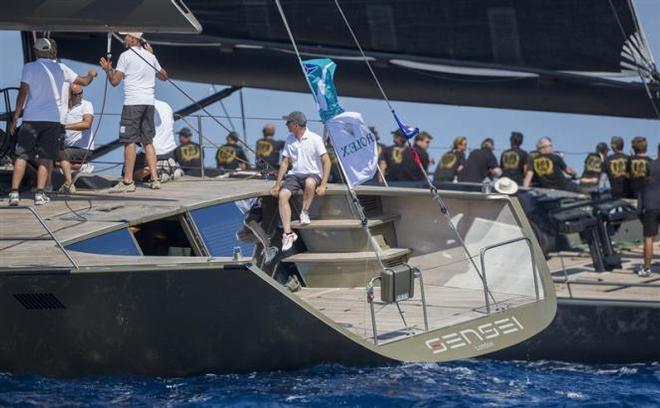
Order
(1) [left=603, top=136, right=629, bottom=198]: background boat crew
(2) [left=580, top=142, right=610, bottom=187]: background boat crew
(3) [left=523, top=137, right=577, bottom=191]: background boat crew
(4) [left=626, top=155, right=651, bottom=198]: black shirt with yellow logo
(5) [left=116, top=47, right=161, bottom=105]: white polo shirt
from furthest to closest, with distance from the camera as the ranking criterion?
1. (2) [left=580, top=142, right=610, bottom=187]: background boat crew
2. (3) [left=523, top=137, right=577, bottom=191]: background boat crew
3. (1) [left=603, top=136, right=629, bottom=198]: background boat crew
4. (4) [left=626, top=155, right=651, bottom=198]: black shirt with yellow logo
5. (5) [left=116, top=47, right=161, bottom=105]: white polo shirt

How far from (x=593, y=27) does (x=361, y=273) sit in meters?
3.96

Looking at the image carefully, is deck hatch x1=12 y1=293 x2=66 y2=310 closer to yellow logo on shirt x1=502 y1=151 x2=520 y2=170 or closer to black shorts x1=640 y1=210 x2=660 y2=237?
black shorts x1=640 y1=210 x2=660 y2=237

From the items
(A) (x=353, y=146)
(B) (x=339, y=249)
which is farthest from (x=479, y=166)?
(A) (x=353, y=146)

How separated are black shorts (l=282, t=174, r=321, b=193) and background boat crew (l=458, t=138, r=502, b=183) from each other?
5.41m

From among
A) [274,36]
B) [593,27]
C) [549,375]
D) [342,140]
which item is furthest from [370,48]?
[549,375]

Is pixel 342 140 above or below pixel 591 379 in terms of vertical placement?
above

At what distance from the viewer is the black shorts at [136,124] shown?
35.6ft

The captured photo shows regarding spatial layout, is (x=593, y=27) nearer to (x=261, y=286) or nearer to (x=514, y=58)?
(x=514, y=58)

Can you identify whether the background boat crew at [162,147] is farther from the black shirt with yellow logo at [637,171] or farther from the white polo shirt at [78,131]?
the black shirt with yellow logo at [637,171]

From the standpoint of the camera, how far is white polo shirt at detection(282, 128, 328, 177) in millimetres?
10992

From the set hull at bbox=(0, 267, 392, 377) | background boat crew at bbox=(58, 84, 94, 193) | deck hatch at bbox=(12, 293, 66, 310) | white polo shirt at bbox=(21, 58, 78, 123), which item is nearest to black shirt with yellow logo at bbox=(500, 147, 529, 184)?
background boat crew at bbox=(58, 84, 94, 193)

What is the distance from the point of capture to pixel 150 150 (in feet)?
36.2

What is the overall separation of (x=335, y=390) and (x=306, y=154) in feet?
8.49

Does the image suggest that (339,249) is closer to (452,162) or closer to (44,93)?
(44,93)
